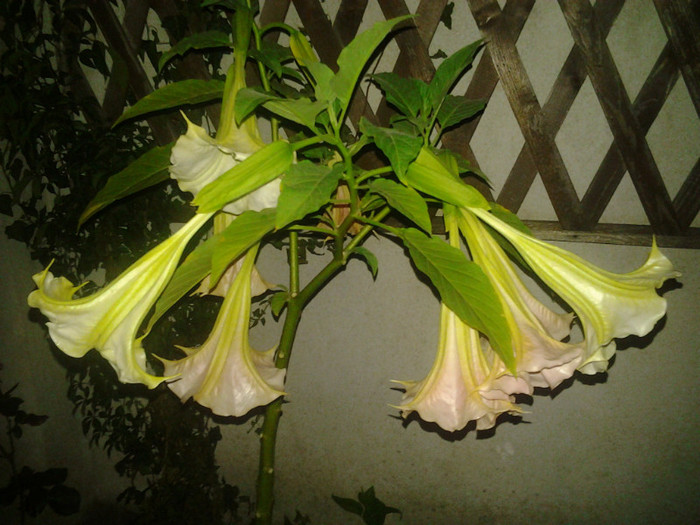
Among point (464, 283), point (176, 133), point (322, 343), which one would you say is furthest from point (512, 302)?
point (176, 133)

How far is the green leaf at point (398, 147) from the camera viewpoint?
468 millimetres

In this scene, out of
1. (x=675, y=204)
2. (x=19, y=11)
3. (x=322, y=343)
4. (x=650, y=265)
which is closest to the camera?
(x=650, y=265)

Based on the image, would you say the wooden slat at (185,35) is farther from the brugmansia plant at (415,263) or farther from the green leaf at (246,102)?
the green leaf at (246,102)

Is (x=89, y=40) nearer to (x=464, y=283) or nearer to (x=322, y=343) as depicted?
(x=322, y=343)

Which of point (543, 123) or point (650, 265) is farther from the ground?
point (543, 123)

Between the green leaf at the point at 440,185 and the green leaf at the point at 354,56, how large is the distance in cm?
10

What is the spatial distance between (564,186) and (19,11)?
4.09ft

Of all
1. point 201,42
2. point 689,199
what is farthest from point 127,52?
point 689,199

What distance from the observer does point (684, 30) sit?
0.85 m

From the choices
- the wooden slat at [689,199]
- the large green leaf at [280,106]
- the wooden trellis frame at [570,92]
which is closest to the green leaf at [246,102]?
the large green leaf at [280,106]

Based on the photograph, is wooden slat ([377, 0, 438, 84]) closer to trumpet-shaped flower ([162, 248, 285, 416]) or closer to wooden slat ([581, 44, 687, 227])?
wooden slat ([581, 44, 687, 227])

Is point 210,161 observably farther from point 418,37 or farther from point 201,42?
point 418,37

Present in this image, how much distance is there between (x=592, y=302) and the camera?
484 millimetres

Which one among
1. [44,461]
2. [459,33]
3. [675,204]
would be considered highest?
[459,33]
